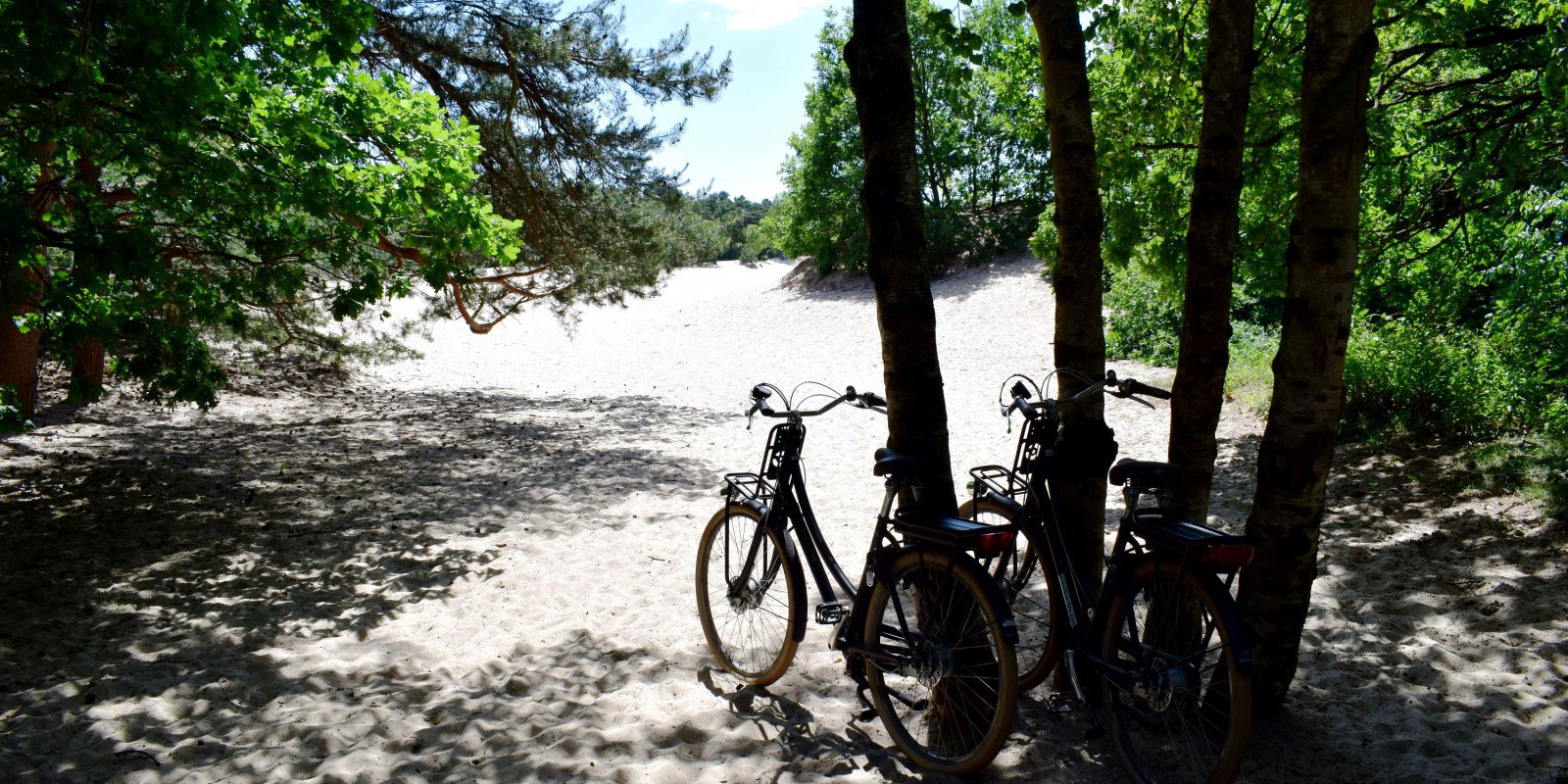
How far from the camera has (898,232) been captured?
3383mm

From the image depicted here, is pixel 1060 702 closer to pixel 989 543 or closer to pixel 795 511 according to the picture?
pixel 989 543

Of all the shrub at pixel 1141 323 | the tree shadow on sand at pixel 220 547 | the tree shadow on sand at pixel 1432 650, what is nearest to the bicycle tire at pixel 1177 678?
the tree shadow on sand at pixel 1432 650

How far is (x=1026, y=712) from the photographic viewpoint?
140 inches

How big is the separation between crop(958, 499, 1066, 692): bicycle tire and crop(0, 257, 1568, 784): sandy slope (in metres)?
0.30

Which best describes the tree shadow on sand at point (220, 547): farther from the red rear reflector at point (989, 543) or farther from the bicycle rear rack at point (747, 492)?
the red rear reflector at point (989, 543)

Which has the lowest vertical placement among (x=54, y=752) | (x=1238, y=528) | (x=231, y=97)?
(x=1238, y=528)

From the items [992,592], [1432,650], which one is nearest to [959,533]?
[992,592]

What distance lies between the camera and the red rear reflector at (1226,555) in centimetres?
259

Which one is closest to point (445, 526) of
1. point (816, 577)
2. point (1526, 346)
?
point (816, 577)

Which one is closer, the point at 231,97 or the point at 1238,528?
the point at 231,97

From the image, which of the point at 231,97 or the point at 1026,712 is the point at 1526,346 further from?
the point at 231,97

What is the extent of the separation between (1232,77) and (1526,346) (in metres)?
5.91

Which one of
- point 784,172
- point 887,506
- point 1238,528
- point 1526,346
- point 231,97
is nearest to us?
point 887,506

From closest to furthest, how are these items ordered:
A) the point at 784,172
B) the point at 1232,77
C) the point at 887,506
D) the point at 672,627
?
the point at 887,506 → the point at 1232,77 → the point at 672,627 → the point at 784,172
